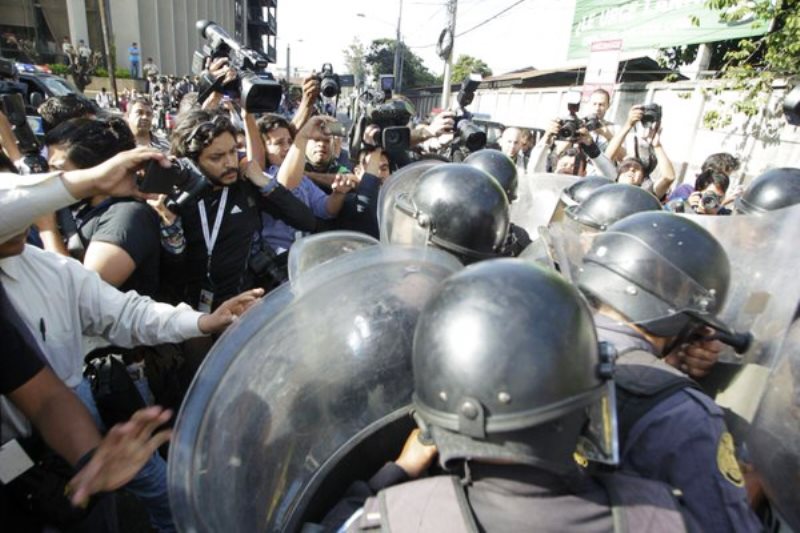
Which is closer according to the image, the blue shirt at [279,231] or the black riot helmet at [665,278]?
the black riot helmet at [665,278]

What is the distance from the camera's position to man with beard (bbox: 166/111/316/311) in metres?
2.61

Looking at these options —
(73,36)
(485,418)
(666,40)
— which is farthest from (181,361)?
(73,36)

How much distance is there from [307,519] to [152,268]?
1497 millimetres

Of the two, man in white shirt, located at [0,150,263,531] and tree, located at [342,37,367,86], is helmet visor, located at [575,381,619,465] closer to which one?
man in white shirt, located at [0,150,263,531]

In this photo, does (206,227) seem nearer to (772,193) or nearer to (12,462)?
(12,462)

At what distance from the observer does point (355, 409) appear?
141cm

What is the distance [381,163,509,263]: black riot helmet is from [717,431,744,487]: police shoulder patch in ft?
4.10

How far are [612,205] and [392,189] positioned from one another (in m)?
1.22

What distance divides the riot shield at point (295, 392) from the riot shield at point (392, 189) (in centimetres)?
126

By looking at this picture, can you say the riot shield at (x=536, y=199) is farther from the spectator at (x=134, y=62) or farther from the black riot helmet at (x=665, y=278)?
the spectator at (x=134, y=62)

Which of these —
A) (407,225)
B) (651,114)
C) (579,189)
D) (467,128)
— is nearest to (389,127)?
(467,128)

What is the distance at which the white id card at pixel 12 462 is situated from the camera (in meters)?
1.33

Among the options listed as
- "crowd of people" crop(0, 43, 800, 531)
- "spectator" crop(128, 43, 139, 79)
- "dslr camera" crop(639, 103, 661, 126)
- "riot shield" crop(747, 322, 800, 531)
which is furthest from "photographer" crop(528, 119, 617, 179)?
"spectator" crop(128, 43, 139, 79)

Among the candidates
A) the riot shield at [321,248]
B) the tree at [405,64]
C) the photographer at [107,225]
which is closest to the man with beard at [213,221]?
the photographer at [107,225]
